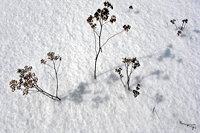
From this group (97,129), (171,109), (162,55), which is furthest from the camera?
(162,55)

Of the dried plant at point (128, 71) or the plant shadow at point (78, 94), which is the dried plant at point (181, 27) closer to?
the dried plant at point (128, 71)

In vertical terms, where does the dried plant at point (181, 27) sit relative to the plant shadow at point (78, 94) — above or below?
above

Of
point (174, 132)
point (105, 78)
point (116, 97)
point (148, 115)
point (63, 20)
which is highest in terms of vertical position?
point (63, 20)

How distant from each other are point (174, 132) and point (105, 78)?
2262 millimetres

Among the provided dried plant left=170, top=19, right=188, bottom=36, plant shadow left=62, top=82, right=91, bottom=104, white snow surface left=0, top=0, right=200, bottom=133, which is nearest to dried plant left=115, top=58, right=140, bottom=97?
white snow surface left=0, top=0, right=200, bottom=133

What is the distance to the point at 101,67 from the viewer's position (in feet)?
21.4

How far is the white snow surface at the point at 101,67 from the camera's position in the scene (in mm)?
5492

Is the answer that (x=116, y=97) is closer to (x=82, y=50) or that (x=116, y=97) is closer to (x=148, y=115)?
(x=148, y=115)

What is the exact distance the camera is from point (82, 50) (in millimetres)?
6922

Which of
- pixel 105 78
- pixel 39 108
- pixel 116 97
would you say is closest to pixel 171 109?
pixel 116 97

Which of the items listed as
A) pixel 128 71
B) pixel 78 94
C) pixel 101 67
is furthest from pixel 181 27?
pixel 78 94

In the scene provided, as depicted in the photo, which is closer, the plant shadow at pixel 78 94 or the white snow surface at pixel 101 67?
the white snow surface at pixel 101 67

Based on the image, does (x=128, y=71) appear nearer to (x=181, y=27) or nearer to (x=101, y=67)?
(x=101, y=67)

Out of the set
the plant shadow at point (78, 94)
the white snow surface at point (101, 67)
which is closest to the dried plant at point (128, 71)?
the white snow surface at point (101, 67)
